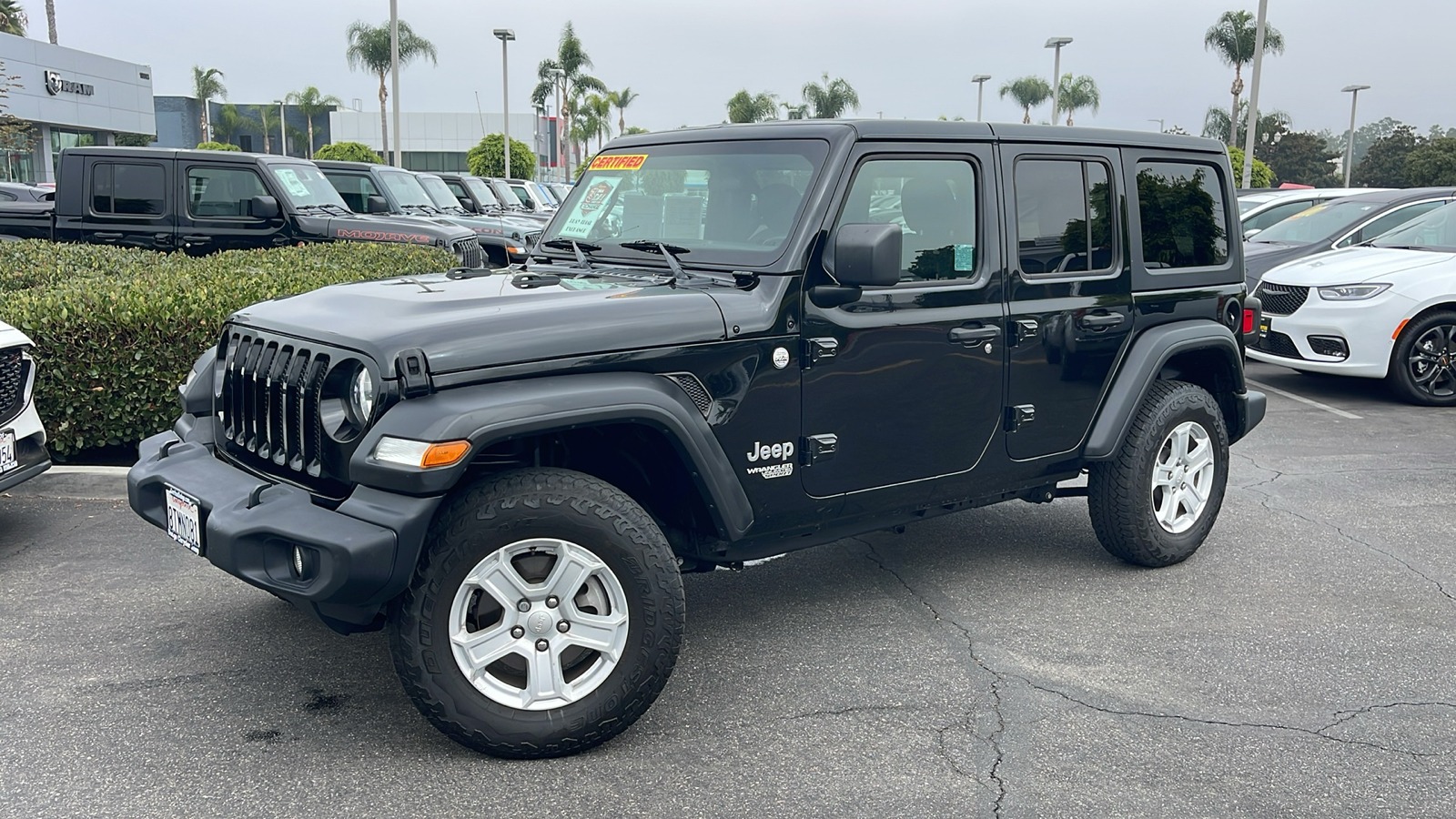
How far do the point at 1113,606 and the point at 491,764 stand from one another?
272cm

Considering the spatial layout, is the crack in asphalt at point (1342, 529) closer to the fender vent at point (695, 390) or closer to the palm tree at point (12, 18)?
the fender vent at point (695, 390)

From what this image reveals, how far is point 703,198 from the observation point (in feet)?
14.6

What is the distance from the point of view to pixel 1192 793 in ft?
11.2

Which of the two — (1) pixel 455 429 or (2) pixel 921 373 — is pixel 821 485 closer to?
(2) pixel 921 373

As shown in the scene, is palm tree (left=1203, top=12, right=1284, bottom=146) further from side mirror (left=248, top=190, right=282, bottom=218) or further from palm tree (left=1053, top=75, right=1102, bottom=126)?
side mirror (left=248, top=190, right=282, bottom=218)

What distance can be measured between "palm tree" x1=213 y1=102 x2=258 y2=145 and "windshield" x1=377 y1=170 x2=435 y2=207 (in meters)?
79.5

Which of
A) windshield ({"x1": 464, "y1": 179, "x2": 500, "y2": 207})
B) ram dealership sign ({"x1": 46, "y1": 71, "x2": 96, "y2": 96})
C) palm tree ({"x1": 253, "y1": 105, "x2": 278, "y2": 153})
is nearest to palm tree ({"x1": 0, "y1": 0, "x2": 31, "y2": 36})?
ram dealership sign ({"x1": 46, "y1": 71, "x2": 96, "y2": 96})

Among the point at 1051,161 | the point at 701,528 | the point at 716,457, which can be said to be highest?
the point at 1051,161

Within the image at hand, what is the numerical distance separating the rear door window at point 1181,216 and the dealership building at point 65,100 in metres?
39.5

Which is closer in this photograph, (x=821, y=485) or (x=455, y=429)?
(x=455, y=429)

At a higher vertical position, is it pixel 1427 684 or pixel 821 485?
pixel 821 485

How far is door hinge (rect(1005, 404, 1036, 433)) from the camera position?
4.66 metres

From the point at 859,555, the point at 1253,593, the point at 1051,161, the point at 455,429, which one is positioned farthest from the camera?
the point at 859,555

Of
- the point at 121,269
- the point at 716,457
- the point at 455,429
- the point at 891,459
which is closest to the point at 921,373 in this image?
the point at 891,459
